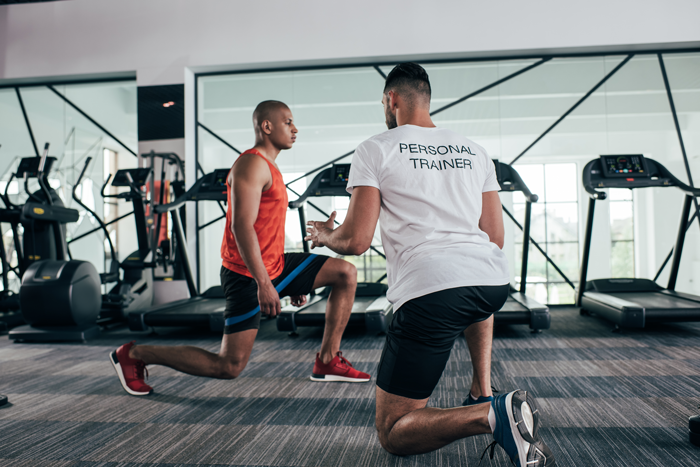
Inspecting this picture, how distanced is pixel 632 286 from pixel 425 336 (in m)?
3.88

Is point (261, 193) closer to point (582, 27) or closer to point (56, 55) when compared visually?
point (582, 27)

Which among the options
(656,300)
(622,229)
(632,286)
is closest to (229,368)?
(656,300)

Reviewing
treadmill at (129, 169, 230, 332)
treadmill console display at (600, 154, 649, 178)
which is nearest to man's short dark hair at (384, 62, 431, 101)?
treadmill at (129, 169, 230, 332)

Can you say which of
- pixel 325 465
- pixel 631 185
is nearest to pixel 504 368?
pixel 325 465

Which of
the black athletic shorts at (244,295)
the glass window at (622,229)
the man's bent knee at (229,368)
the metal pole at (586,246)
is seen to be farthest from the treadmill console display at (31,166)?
the glass window at (622,229)

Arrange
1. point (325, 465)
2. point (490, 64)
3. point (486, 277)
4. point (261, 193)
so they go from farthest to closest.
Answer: point (490, 64)
point (261, 193)
point (325, 465)
point (486, 277)

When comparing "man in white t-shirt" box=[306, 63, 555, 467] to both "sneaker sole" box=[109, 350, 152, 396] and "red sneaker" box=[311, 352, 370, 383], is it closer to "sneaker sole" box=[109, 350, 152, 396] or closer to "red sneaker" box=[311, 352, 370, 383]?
"red sneaker" box=[311, 352, 370, 383]

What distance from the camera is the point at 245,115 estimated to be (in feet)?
16.8

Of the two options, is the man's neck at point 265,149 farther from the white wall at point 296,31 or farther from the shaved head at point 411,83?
the white wall at point 296,31

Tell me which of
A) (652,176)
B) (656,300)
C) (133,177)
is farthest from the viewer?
(133,177)

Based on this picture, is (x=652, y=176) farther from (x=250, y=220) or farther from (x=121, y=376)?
(x=121, y=376)

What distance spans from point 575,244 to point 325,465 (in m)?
4.50

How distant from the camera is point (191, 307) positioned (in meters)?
3.79

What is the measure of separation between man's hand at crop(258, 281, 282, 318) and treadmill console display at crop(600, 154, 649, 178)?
3.37 m
